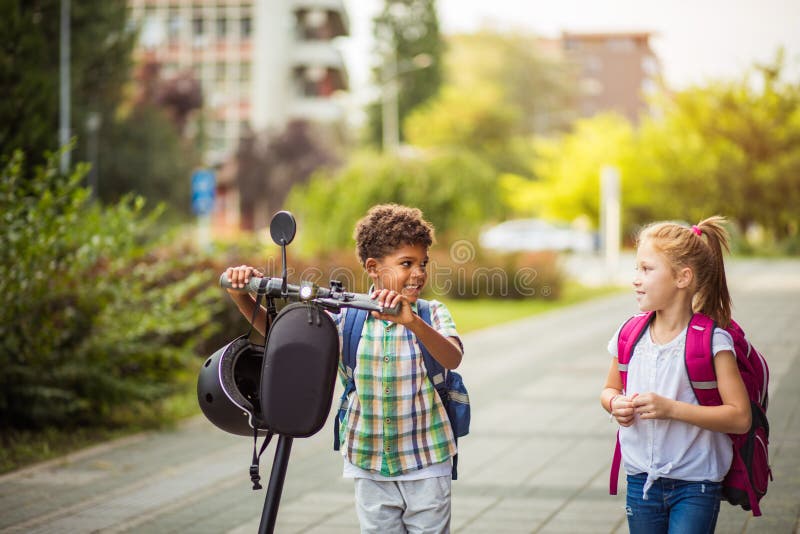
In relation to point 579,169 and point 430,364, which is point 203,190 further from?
point 579,169

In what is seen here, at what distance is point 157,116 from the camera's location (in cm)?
4156

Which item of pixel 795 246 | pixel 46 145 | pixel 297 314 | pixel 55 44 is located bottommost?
pixel 795 246

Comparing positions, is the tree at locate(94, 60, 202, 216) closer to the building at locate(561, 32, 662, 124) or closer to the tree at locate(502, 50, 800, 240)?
the tree at locate(502, 50, 800, 240)

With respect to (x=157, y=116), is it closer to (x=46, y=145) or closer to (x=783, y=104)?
(x=783, y=104)

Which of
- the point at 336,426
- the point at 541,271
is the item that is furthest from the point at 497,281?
the point at 336,426

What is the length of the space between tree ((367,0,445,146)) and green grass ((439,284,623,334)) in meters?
45.3

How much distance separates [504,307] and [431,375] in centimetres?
1770

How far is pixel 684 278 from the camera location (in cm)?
323

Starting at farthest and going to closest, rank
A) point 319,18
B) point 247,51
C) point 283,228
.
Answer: point 319,18
point 247,51
point 283,228

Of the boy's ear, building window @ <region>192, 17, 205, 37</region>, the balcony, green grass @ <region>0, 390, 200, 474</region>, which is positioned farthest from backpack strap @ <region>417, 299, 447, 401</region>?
building window @ <region>192, 17, 205, 37</region>

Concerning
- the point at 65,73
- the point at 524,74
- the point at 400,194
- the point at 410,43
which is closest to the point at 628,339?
the point at 400,194

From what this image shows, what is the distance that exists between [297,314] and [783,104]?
90.9 feet

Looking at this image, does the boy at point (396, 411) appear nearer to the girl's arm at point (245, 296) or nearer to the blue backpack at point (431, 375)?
the blue backpack at point (431, 375)

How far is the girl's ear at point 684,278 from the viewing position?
3232 millimetres
